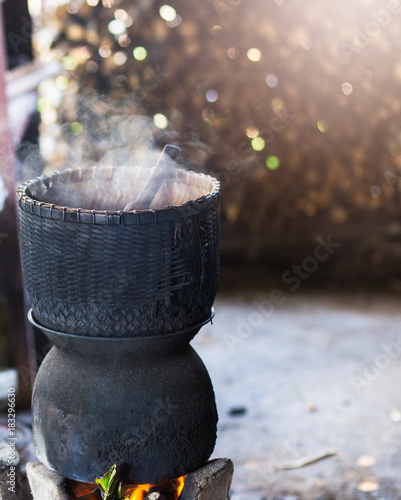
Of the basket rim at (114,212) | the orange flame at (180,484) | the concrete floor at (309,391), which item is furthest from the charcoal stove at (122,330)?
the concrete floor at (309,391)

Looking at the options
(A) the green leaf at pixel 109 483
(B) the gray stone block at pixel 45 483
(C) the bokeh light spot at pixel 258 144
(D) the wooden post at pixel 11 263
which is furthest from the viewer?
(C) the bokeh light spot at pixel 258 144

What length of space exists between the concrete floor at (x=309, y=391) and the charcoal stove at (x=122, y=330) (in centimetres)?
123

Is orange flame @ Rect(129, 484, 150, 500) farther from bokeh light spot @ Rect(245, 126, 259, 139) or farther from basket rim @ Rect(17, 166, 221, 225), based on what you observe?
bokeh light spot @ Rect(245, 126, 259, 139)

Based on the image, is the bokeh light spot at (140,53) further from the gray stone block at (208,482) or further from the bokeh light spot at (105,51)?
the gray stone block at (208,482)

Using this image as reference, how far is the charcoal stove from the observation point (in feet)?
6.06

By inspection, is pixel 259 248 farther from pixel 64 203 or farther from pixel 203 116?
pixel 64 203

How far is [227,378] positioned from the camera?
4.05 metres

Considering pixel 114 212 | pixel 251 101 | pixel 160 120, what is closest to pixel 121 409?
pixel 114 212

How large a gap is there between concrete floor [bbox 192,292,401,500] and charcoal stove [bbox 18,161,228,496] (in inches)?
48.2

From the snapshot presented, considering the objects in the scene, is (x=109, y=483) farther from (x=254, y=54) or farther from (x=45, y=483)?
(x=254, y=54)

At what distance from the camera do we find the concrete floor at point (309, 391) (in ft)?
10.4

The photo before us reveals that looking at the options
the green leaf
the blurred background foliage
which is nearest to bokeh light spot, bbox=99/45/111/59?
the blurred background foliage

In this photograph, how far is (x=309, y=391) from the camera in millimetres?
3912

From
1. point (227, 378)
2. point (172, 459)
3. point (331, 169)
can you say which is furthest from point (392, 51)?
point (172, 459)
